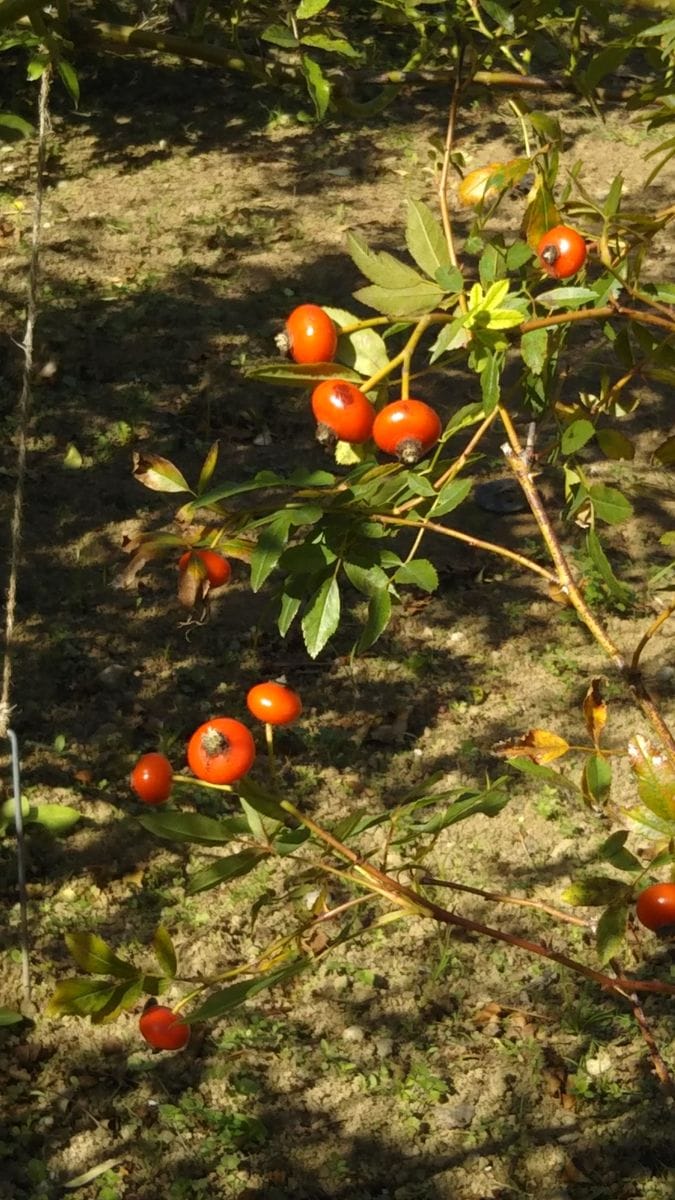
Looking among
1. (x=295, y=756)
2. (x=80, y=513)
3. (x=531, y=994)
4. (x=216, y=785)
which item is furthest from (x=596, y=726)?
(x=80, y=513)

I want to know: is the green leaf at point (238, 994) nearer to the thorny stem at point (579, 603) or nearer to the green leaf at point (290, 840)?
the green leaf at point (290, 840)

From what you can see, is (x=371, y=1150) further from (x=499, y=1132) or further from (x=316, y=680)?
(x=316, y=680)

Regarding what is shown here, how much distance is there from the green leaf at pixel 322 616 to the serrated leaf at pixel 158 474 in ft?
0.85

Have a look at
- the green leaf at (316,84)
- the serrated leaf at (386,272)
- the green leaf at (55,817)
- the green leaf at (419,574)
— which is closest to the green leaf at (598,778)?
the green leaf at (419,574)

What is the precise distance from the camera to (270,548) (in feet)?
5.75

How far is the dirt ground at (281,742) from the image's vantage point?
2.95 meters

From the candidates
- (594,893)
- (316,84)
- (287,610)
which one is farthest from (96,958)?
(316,84)

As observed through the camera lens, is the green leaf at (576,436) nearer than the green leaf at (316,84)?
Yes

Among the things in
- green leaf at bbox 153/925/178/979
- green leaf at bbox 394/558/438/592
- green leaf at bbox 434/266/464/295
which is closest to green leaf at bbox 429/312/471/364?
Result: green leaf at bbox 434/266/464/295

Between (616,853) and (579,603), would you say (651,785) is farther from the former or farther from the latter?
(579,603)

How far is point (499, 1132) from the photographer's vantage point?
2992 millimetres

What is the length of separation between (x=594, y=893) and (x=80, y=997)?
69cm

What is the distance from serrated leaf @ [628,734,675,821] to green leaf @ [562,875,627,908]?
14cm

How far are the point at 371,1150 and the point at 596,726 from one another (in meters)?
1.45
